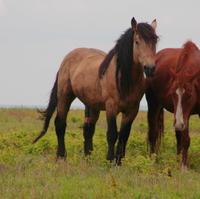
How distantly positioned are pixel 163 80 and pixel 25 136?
421cm

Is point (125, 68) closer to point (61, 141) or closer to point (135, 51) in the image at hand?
point (135, 51)

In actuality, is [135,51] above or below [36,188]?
above

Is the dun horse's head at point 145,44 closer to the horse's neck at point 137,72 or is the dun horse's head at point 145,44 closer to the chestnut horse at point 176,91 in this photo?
the horse's neck at point 137,72

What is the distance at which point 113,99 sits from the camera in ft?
32.0

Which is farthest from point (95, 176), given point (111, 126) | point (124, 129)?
point (124, 129)

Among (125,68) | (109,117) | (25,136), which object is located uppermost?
(125,68)

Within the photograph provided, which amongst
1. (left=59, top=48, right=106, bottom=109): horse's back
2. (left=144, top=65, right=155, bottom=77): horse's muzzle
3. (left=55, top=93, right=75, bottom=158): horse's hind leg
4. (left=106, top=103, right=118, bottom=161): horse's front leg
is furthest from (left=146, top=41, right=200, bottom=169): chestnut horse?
(left=55, top=93, right=75, bottom=158): horse's hind leg

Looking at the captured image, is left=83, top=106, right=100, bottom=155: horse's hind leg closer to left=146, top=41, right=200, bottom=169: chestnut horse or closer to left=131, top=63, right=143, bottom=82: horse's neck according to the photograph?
left=146, top=41, right=200, bottom=169: chestnut horse

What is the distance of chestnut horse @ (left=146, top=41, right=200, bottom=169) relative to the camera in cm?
938

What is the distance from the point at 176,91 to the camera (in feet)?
30.9

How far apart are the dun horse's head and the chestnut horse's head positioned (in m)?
0.65

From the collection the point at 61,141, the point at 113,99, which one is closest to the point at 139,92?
the point at 113,99

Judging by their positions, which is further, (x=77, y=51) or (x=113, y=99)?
(x=77, y=51)

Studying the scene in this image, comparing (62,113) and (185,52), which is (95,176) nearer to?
(185,52)
